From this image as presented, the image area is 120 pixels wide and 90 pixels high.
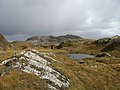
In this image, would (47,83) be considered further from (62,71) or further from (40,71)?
(62,71)

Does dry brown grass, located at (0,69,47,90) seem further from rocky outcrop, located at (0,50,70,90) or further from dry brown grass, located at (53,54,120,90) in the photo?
dry brown grass, located at (53,54,120,90)

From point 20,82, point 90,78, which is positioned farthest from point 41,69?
point 90,78

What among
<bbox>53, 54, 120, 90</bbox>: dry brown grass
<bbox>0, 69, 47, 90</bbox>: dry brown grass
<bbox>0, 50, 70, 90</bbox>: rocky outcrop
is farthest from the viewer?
<bbox>53, 54, 120, 90</bbox>: dry brown grass

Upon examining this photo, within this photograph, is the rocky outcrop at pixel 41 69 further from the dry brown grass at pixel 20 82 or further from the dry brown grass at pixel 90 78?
the dry brown grass at pixel 90 78

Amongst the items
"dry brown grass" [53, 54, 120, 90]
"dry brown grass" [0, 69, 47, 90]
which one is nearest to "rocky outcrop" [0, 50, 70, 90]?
"dry brown grass" [0, 69, 47, 90]

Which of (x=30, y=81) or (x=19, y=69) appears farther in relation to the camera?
(x=19, y=69)

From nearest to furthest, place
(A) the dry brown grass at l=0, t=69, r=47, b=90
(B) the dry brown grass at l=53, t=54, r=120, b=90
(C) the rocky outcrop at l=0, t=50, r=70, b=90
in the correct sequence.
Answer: (A) the dry brown grass at l=0, t=69, r=47, b=90 < (C) the rocky outcrop at l=0, t=50, r=70, b=90 < (B) the dry brown grass at l=53, t=54, r=120, b=90

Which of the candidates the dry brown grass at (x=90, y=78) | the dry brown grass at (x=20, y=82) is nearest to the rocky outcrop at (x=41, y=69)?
the dry brown grass at (x=20, y=82)

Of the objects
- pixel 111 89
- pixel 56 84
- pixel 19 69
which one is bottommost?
pixel 111 89

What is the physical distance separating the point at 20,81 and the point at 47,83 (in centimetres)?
427

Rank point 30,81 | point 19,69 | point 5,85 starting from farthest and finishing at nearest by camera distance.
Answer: point 19,69
point 30,81
point 5,85

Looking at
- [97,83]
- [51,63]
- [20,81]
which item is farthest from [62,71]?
[20,81]

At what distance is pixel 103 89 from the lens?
138 ft

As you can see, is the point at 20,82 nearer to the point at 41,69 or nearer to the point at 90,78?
the point at 41,69
